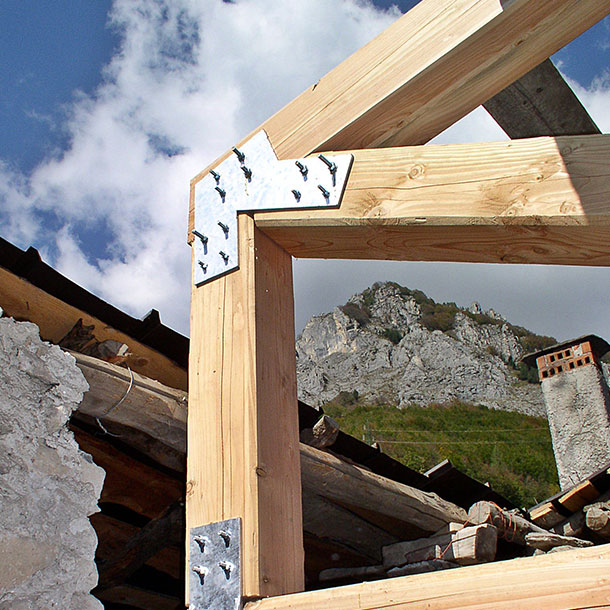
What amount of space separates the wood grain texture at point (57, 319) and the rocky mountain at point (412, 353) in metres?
39.8

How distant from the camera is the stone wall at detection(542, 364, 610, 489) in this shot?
568 inches

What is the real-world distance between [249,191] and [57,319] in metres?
1.02

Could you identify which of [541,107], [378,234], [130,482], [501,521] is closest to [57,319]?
[130,482]

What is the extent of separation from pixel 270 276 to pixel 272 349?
21 cm

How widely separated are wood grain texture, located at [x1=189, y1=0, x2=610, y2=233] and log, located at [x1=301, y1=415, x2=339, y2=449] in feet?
4.46

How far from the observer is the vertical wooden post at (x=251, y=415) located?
4.31 feet

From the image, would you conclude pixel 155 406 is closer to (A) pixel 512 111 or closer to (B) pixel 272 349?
(B) pixel 272 349

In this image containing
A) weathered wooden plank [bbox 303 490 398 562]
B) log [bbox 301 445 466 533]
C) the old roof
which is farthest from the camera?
the old roof

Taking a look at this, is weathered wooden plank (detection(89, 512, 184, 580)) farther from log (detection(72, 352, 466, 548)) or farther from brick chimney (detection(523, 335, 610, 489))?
brick chimney (detection(523, 335, 610, 489))

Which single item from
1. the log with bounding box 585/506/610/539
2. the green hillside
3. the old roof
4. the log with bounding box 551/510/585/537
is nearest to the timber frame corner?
the log with bounding box 585/506/610/539

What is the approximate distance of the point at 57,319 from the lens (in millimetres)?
2318

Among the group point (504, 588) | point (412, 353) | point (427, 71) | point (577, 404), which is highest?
point (412, 353)

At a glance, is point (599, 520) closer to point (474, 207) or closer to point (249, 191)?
point (474, 207)

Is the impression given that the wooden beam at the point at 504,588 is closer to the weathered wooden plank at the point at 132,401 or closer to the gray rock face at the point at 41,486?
the gray rock face at the point at 41,486
